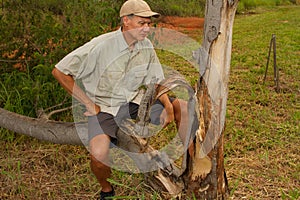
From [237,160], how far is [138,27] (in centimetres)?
130

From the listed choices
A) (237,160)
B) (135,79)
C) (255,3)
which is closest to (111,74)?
(135,79)

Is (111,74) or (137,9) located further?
(111,74)

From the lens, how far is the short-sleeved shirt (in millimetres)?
2801

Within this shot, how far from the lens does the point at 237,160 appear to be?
3297 millimetres

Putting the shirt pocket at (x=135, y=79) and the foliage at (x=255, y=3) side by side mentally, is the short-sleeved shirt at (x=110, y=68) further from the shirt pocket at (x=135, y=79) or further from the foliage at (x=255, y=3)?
the foliage at (x=255, y=3)

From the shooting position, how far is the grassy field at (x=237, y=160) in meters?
2.91

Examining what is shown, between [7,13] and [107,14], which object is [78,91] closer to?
[107,14]

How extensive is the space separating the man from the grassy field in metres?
0.34

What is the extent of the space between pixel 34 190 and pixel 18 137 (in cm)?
91

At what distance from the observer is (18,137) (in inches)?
148

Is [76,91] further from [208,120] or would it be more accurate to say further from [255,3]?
[255,3]

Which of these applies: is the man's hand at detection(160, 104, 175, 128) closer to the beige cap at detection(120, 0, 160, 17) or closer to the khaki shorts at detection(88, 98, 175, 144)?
the khaki shorts at detection(88, 98, 175, 144)

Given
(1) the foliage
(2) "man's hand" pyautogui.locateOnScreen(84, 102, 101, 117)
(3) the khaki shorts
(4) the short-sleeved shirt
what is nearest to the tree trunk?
(4) the short-sleeved shirt

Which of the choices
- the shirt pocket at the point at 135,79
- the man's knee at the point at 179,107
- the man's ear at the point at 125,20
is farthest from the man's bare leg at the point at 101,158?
the man's ear at the point at 125,20
